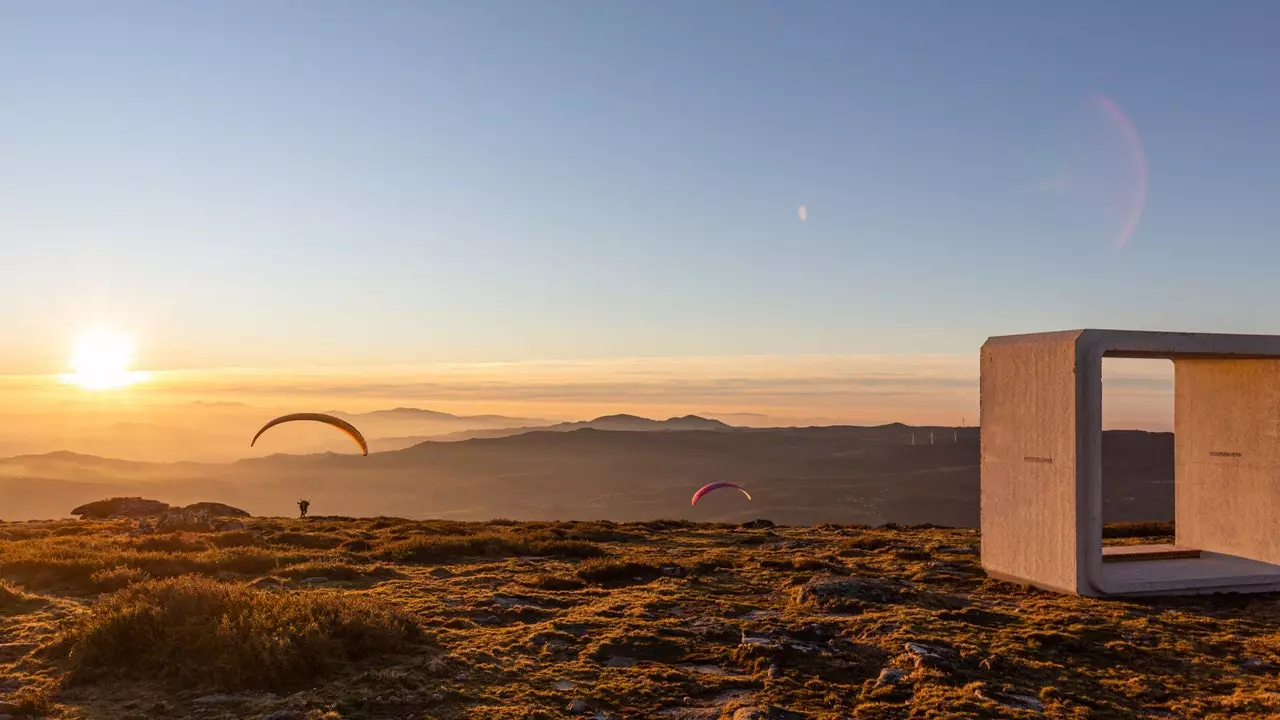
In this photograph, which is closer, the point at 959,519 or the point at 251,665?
the point at 251,665

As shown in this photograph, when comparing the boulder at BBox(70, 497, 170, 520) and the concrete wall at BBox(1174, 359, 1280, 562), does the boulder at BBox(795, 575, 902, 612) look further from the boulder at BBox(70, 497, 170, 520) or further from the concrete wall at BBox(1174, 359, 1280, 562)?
the boulder at BBox(70, 497, 170, 520)

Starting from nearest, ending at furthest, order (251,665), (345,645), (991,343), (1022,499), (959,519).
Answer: (251,665) < (345,645) < (1022,499) < (991,343) < (959,519)

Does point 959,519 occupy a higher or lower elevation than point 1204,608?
lower

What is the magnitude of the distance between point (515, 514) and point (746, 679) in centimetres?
19113

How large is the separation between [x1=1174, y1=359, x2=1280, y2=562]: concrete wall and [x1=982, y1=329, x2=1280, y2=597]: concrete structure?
0.02m

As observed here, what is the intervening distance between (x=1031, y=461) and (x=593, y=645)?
9.49 meters

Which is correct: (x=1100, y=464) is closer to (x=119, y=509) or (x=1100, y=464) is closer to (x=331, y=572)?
(x=331, y=572)

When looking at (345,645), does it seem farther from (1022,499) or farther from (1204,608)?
(1204,608)

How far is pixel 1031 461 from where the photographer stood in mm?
15203

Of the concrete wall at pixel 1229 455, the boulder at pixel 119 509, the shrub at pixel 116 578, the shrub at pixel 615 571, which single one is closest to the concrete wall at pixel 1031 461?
the concrete wall at pixel 1229 455

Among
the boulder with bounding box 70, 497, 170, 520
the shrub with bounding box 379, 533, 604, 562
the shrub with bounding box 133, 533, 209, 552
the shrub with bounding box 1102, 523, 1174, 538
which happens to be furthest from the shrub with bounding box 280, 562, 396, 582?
the shrub with bounding box 1102, 523, 1174, 538

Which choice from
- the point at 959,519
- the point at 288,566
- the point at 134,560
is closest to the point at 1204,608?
the point at 288,566

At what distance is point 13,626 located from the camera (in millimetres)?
11852

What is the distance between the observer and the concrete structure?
46.2 feet
